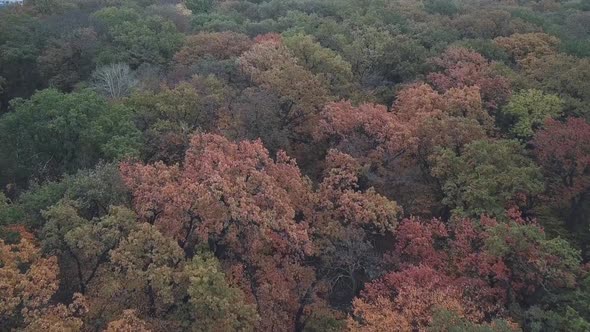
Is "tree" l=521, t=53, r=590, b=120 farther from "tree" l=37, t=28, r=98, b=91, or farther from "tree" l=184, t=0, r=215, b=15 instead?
"tree" l=184, t=0, r=215, b=15

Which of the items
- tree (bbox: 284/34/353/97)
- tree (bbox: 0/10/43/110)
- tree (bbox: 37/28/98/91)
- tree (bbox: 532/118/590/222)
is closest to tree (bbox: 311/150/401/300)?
tree (bbox: 532/118/590/222)

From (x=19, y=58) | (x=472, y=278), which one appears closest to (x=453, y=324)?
(x=472, y=278)

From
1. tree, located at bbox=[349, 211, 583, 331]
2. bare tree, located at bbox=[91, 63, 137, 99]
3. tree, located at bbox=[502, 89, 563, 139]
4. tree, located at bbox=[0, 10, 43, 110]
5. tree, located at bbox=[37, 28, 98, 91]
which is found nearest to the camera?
tree, located at bbox=[349, 211, 583, 331]

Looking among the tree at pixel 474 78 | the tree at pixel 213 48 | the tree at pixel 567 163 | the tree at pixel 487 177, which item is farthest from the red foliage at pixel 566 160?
the tree at pixel 213 48

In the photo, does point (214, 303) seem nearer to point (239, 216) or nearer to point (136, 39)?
point (239, 216)

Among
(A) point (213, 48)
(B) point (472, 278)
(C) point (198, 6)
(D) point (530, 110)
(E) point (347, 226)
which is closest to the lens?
(B) point (472, 278)

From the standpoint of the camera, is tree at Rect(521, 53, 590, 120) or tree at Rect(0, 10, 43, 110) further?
tree at Rect(0, 10, 43, 110)

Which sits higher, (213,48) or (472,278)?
(213,48)
